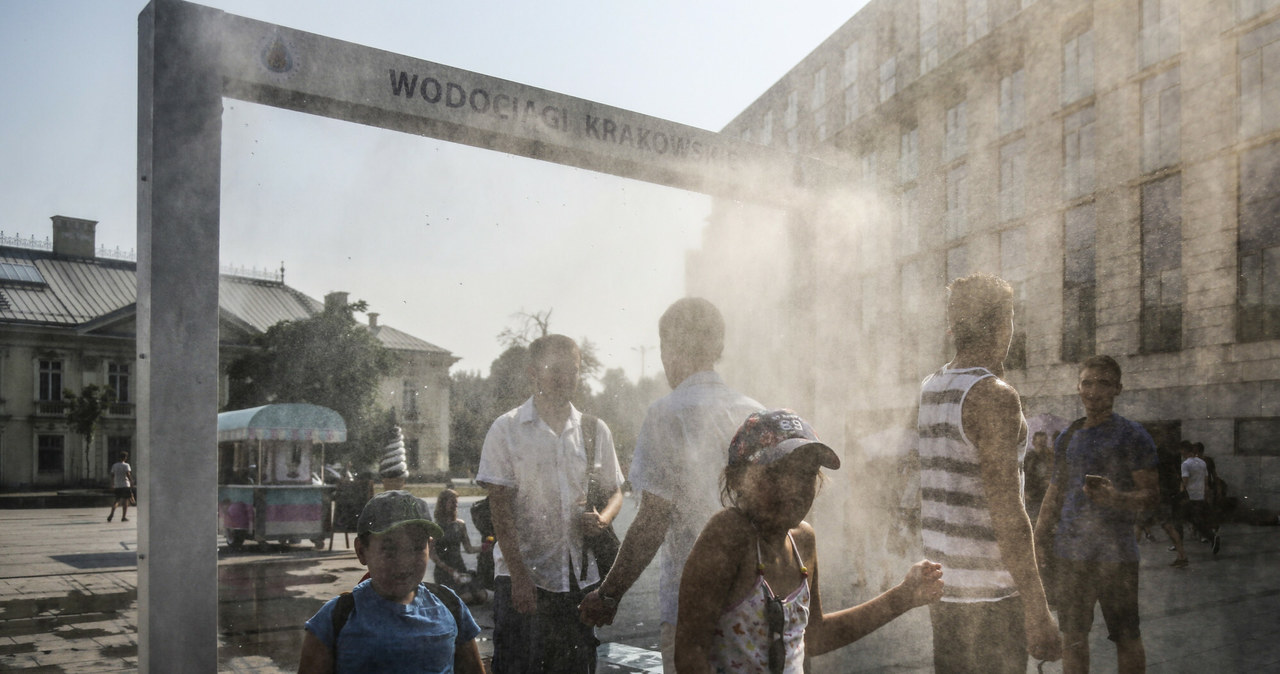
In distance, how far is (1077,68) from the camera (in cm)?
720

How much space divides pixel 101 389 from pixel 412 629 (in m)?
31.9

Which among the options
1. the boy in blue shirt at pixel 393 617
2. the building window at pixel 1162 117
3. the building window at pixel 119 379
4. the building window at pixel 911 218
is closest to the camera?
the boy in blue shirt at pixel 393 617

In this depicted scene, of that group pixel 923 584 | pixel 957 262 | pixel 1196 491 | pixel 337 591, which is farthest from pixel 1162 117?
pixel 337 591

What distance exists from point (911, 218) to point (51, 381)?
34.8 metres

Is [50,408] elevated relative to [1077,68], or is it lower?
lower

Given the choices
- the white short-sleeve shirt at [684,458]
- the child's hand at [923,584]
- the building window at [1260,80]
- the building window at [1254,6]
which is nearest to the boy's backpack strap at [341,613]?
the white short-sleeve shirt at [684,458]

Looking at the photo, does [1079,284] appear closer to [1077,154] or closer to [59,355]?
[1077,154]

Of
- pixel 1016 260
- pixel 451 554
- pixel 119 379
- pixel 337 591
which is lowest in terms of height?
pixel 337 591

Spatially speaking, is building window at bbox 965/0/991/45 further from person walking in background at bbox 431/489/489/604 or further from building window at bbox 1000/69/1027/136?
person walking in background at bbox 431/489/489/604

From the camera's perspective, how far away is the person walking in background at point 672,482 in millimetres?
1752

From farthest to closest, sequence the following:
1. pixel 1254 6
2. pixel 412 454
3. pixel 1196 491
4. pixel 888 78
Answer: pixel 1196 491 < pixel 888 78 < pixel 1254 6 < pixel 412 454

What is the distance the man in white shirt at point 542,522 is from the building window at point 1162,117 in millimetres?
→ 6650

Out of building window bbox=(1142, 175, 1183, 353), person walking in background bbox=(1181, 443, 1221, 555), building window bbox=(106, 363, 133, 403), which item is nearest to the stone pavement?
person walking in background bbox=(1181, 443, 1221, 555)

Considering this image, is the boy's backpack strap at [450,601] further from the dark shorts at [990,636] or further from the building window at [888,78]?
the building window at [888,78]
